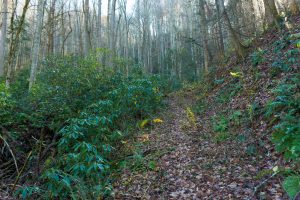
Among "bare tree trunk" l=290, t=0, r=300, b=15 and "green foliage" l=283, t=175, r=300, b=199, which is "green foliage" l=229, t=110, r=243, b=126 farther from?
"bare tree trunk" l=290, t=0, r=300, b=15

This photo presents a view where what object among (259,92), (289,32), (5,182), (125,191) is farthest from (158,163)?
(289,32)

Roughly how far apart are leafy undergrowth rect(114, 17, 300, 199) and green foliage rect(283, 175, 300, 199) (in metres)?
0.01

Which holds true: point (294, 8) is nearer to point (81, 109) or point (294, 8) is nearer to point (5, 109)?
point (81, 109)

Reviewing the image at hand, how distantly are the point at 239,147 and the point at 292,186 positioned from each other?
2.35 metres

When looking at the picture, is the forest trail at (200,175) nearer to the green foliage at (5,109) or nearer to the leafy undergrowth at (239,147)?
the leafy undergrowth at (239,147)

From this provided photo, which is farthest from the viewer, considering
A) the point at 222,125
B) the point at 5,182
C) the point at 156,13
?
the point at 156,13

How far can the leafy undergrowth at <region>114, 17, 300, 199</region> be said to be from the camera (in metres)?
3.72

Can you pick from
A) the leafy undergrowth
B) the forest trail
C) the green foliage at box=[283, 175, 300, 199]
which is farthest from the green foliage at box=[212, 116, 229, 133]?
the green foliage at box=[283, 175, 300, 199]

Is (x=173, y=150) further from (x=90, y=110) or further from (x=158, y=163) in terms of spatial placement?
(x=90, y=110)

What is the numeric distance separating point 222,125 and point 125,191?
3.29 meters

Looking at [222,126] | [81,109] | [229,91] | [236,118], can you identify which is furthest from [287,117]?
[81,109]

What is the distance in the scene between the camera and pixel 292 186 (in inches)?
113

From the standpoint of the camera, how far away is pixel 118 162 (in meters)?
5.61

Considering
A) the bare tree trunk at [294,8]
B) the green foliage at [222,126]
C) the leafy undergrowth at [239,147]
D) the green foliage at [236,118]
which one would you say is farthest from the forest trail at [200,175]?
the bare tree trunk at [294,8]
